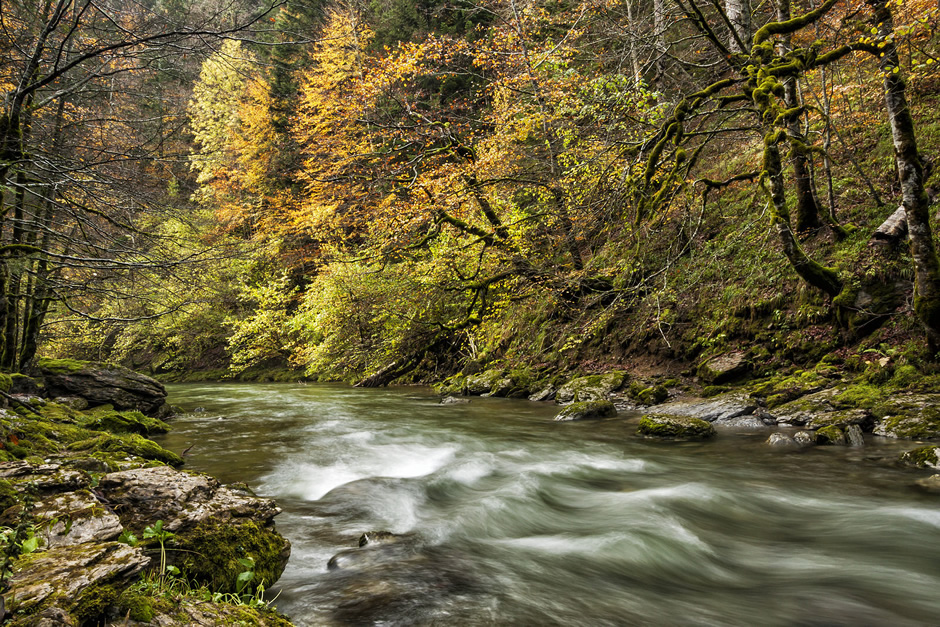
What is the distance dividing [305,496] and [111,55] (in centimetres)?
449

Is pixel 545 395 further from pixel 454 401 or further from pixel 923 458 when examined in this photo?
pixel 923 458

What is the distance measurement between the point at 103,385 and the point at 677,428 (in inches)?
400

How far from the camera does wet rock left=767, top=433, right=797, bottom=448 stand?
6.41 metres

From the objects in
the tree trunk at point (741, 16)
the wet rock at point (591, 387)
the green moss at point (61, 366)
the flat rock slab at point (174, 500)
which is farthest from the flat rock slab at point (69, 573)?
the tree trunk at point (741, 16)

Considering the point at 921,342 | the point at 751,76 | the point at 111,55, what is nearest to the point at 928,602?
the point at 921,342

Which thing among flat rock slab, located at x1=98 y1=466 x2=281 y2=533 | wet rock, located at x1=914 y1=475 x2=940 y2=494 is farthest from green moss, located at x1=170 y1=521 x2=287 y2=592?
wet rock, located at x1=914 y1=475 x2=940 y2=494

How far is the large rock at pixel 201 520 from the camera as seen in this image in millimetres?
2723

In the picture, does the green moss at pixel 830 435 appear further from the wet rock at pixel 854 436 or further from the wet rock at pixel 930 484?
the wet rock at pixel 930 484

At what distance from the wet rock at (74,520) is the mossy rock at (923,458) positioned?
6.88m

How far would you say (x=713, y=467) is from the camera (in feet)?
19.9

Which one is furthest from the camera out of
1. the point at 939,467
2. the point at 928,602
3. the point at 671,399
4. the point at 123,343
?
Answer: the point at 123,343

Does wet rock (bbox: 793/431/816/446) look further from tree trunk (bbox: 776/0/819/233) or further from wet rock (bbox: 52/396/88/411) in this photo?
wet rock (bbox: 52/396/88/411)

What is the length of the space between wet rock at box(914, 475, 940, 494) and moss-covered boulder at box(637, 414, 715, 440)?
2627 millimetres

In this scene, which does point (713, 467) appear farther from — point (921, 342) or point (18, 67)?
point (18, 67)
